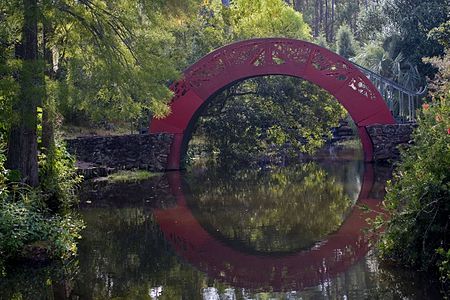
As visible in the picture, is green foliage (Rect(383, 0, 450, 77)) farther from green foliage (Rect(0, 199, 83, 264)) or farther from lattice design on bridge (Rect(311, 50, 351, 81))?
green foliage (Rect(0, 199, 83, 264))

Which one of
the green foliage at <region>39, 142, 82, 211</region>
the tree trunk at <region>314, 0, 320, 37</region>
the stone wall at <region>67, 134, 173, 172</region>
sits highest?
the tree trunk at <region>314, 0, 320, 37</region>

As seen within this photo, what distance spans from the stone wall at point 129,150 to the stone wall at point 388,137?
623cm

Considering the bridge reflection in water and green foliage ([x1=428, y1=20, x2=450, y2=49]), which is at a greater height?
green foliage ([x1=428, y1=20, x2=450, y2=49])

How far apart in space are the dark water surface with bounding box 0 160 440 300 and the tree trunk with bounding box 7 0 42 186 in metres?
1.56

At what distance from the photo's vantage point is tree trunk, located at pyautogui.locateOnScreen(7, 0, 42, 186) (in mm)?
11562

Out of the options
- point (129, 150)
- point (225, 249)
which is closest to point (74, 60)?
point (225, 249)

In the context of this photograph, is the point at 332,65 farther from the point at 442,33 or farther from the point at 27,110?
the point at 27,110

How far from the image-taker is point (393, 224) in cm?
907

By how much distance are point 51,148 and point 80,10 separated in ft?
10.3

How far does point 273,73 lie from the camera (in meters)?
22.5

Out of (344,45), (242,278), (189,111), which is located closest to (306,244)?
(242,278)

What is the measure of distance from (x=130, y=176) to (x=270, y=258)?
11211 mm

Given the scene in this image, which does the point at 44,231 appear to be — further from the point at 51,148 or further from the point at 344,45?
the point at 344,45

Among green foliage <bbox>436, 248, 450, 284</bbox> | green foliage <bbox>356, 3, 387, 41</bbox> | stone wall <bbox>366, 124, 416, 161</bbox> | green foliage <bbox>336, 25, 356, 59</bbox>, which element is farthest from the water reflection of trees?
green foliage <bbox>336, 25, 356, 59</bbox>
